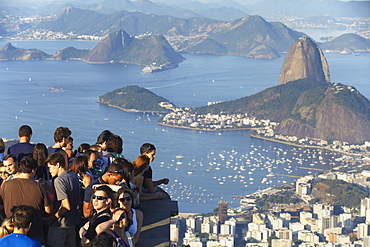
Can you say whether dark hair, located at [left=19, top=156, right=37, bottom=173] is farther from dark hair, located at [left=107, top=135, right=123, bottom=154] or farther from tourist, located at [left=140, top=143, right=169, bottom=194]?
dark hair, located at [left=107, top=135, right=123, bottom=154]

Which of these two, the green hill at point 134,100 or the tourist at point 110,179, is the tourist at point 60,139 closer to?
the tourist at point 110,179

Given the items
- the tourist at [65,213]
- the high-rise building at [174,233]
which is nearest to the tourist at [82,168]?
the tourist at [65,213]

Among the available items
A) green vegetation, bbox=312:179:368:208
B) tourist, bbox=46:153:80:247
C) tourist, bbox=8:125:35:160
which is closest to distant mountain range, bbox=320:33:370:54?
green vegetation, bbox=312:179:368:208

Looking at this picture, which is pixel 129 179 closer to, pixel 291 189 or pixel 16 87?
pixel 291 189

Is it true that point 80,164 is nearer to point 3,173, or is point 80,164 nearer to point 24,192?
point 3,173

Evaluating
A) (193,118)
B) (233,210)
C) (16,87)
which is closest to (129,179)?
(233,210)

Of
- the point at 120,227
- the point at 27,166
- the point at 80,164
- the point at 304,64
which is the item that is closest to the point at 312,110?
the point at 304,64
